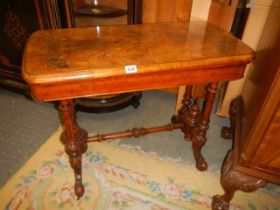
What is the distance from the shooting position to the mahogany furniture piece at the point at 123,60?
86 cm

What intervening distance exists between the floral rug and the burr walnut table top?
2.40 ft

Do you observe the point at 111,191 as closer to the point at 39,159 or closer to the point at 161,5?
the point at 39,159

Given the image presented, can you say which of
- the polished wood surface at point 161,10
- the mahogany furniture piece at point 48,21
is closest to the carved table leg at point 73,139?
the mahogany furniture piece at point 48,21

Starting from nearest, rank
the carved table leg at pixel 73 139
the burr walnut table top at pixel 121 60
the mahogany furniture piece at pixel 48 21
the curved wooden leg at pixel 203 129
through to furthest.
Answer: the burr walnut table top at pixel 121 60 → the carved table leg at pixel 73 139 → the curved wooden leg at pixel 203 129 → the mahogany furniture piece at pixel 48 21

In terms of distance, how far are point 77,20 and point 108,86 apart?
1022 mm

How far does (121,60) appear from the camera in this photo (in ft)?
3.02

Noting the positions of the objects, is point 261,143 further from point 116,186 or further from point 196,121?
point 116,186

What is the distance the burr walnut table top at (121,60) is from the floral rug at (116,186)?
73 centimetres

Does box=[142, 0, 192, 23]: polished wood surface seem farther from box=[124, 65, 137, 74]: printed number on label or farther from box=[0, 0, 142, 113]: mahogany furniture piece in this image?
box=[124, 65, 137, 74]: printed number on label

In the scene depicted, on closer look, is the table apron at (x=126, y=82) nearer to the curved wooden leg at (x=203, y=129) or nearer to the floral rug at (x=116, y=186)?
the curved wooden leg at (x=203, y=129)

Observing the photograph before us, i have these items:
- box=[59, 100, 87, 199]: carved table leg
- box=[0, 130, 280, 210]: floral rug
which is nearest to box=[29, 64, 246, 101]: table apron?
box=[59, 100, 87, 199]: carved table leg

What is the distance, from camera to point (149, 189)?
1400mm

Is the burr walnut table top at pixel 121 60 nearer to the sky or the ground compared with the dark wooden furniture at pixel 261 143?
nearer to the sky

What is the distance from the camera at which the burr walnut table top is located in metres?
0.85
